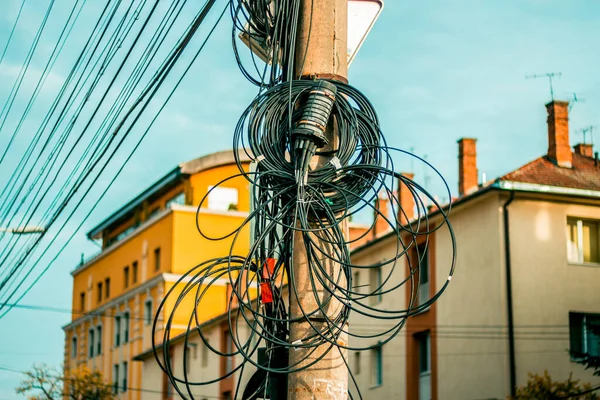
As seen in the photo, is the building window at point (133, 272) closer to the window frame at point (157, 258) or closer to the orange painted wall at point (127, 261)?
the orange painted wall at point (127, 261)

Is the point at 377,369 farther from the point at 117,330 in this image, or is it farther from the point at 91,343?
the point at 91,343

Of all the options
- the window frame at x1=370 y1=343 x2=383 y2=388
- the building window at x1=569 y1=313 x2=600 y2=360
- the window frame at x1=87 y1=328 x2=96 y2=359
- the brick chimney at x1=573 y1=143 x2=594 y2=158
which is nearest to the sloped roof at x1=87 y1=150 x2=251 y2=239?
the window frame at x1=87 y1=328 x2=96 y2=359

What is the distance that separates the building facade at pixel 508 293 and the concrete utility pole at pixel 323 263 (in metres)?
24.8

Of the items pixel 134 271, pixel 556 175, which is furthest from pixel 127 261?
pixel 556 175

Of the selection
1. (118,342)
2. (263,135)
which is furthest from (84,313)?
(263,135)

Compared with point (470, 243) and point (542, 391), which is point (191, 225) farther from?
point (542, 391)

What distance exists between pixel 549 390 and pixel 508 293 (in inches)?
182

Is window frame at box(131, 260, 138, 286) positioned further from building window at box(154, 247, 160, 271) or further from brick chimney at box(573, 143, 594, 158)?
brick chimney at box(573, 143, 594, 158)

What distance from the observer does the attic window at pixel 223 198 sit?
64294mm

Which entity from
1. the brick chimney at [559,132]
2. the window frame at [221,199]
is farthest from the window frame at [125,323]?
the brick chimney at [559,132]

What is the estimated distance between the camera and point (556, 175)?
36.8 metres

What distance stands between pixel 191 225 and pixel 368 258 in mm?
25432

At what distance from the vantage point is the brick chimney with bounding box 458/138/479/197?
40969 mm

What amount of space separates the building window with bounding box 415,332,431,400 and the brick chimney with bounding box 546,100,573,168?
732 centimetres
